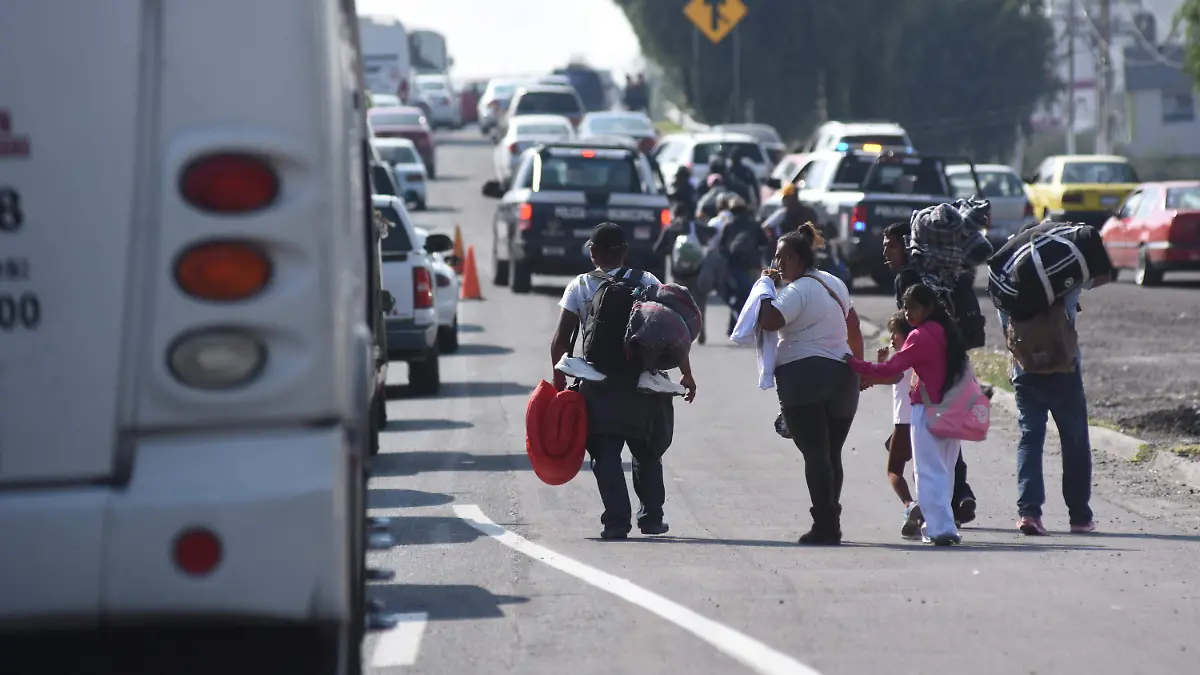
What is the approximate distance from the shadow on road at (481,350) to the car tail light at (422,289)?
460 cm

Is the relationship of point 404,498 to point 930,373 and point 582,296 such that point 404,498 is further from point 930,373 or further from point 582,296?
point 930,373

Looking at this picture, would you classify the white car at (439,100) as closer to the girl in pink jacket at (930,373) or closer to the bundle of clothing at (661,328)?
the bundle of clothing at (661,328)

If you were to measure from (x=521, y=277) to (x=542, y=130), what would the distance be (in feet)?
59.7

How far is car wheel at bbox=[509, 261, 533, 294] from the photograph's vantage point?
91.8 feet

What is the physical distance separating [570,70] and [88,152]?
6836cm

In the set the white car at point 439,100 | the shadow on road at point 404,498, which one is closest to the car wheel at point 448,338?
the shadow on road at point 404,498

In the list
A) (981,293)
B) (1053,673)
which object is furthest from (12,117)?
(981,293)

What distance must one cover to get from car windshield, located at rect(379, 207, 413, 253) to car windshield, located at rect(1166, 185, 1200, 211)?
54.3 feet

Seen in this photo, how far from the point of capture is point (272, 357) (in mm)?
4383

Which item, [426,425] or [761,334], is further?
[426,425]

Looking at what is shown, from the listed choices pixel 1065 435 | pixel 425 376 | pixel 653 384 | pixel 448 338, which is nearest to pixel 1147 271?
pixel 448 338

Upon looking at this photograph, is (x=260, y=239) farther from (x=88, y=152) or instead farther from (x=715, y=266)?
(x=715, y=266)

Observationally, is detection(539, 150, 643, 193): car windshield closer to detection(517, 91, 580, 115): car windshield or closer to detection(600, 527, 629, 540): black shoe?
detection(600, 527, 629, 540): black shoe

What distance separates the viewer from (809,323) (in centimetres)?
1034
